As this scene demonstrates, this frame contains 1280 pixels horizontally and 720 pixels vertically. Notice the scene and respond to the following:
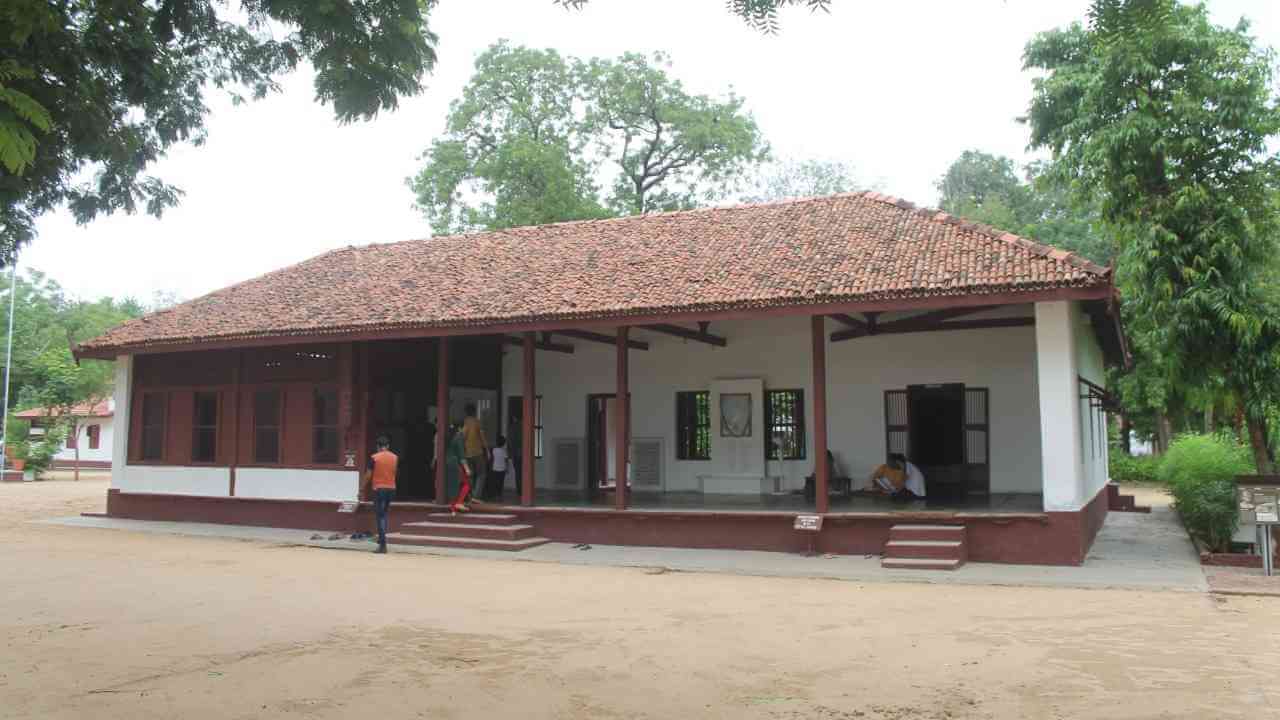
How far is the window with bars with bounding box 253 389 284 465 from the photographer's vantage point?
16234mm

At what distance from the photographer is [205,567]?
1191cm

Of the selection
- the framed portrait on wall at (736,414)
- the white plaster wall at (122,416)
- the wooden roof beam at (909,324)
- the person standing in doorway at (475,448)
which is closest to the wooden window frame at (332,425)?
the person standing in doorway at (475,448)

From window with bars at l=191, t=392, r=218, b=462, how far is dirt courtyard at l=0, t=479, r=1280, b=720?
5.41 metres

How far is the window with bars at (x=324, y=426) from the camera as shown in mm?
15719

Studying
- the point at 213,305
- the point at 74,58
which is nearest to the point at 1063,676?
the point at 74,58

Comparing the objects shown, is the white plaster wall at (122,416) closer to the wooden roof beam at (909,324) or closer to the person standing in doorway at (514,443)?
the person standing in doorway at (514,443)

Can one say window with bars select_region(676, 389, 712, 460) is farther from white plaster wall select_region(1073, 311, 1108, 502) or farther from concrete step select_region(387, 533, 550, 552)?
white plaster wall select_region(1073, 311, 1108, 502)

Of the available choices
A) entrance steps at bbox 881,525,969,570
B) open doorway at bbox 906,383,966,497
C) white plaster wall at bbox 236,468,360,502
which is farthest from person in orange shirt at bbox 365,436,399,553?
open doorway at bbox 906,383,966,497

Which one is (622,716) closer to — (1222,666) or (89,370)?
(1222,666)

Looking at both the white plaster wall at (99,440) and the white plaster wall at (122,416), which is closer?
the white plaster wall at (122,416)

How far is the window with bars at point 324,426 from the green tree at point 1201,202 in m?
11.9

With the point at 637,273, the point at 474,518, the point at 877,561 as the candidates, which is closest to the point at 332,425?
the point at 474,518

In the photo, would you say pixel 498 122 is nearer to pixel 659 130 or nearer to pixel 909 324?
pixel 659 130

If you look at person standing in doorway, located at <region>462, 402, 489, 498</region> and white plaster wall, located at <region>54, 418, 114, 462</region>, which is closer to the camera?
person standing in doorway, located at <region>462, 402, 489, 498</region>
